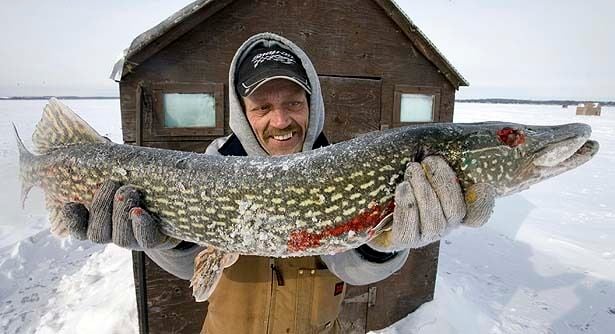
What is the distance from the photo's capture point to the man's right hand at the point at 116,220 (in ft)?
6.02

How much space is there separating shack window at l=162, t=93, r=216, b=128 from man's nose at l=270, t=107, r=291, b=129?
112cm

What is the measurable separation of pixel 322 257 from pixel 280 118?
963 millimetres

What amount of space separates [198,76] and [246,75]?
1056 millimetres

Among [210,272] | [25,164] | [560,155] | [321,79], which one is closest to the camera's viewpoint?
[560,155]

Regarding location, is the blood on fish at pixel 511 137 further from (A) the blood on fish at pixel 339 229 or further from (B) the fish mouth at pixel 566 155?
(A) the blood on fish at pixel 339 229

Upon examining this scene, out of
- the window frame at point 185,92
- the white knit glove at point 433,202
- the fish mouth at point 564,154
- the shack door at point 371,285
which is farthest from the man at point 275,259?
the shack door at point 371,285

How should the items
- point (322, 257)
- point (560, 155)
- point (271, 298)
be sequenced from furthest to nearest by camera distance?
point (322, 257) → point (271, 298) → point (560, 155)

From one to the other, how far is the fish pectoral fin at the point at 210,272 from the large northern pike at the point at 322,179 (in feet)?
0.23

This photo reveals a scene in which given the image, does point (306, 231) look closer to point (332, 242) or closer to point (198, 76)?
point (332, 242)

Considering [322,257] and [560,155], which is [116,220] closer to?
[322,257]

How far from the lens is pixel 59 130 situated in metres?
2.20

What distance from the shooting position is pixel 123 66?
2.86 metres

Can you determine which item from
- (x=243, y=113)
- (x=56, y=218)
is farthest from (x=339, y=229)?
(x=56, y=218)

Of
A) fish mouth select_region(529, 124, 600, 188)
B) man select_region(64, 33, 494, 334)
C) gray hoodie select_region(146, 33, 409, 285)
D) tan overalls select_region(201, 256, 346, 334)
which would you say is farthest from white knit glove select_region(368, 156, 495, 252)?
tan overalls select_region(201, 256, 346, 334)
